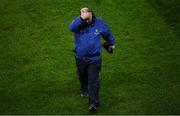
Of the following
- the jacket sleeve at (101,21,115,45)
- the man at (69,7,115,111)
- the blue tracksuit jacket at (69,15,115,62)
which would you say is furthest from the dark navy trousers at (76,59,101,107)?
the jacket sleeve at (101,21,115,45)

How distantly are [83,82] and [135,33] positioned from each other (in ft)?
10.3

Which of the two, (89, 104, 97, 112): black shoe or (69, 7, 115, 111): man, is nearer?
(69, 7, 115, 111): man

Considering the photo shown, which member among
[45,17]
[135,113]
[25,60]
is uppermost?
[45,17]

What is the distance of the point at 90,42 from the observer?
8.42 metres

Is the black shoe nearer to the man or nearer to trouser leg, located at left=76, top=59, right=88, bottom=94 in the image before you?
the man

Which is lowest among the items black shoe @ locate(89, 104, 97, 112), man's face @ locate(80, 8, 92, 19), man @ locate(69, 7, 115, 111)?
black shoe @ locate(89, 104, 97, 112)

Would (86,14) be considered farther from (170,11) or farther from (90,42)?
(170,11)

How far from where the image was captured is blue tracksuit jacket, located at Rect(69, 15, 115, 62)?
8406 mm

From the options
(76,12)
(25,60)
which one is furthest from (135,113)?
(76,12)

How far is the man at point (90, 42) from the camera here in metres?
8.38

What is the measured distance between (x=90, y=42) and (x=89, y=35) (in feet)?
0.41

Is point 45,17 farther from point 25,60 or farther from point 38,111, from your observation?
point 38,111

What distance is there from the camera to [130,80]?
9.91m

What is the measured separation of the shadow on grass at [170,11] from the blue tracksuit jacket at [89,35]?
3.83 m
